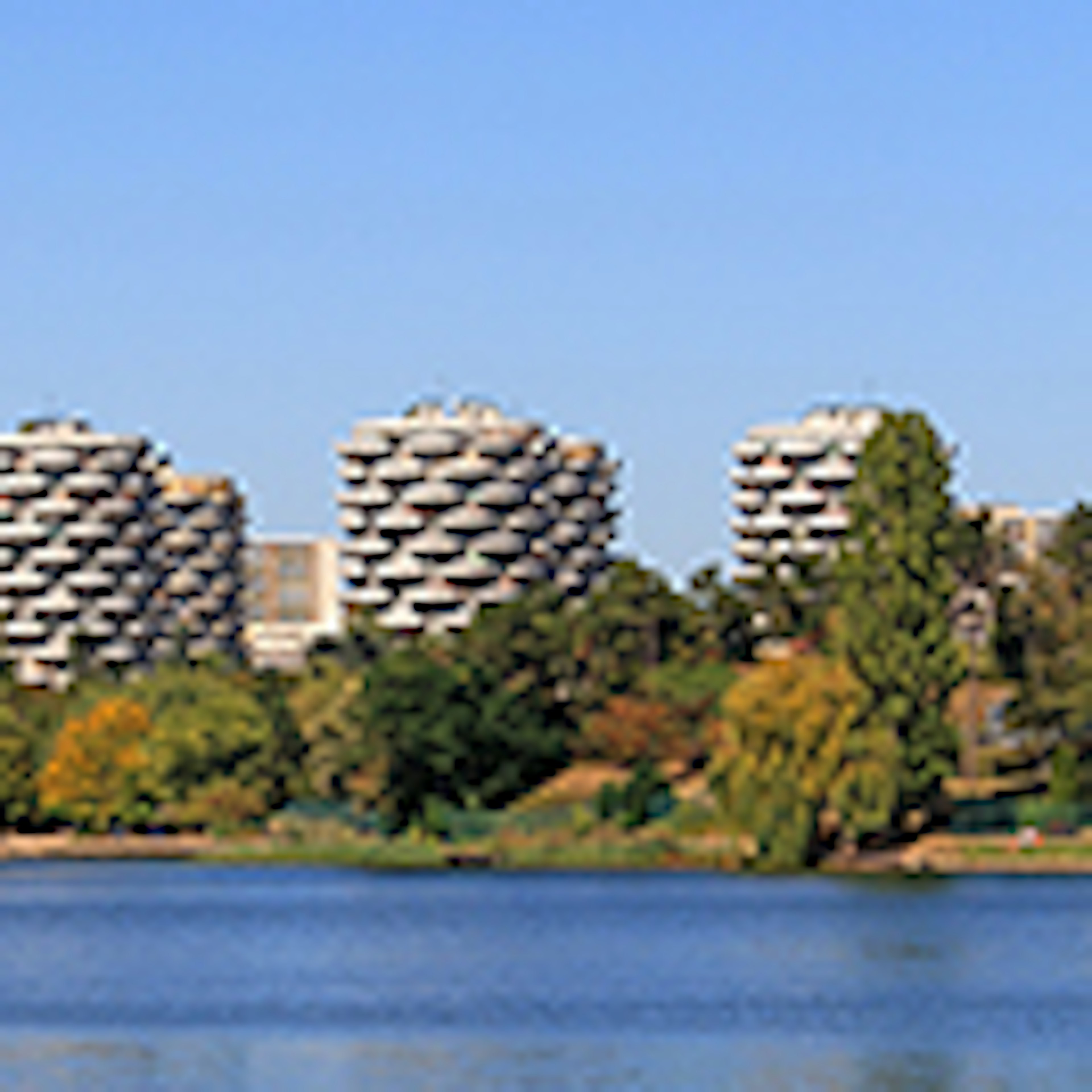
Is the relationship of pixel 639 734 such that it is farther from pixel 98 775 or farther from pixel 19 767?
pixel 19 767

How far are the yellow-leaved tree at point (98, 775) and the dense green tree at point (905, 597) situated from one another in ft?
179

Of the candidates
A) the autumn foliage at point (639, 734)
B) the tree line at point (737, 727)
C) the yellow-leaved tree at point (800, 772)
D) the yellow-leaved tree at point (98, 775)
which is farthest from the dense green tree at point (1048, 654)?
the yellow-leaved tree at point (98, 775)

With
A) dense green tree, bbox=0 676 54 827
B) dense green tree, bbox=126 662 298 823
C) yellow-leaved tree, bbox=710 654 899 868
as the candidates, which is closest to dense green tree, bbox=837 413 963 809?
yellow-leaved tree, bbox=710 654 899 868

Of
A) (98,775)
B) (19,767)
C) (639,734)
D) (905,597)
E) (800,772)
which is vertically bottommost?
(800,772)

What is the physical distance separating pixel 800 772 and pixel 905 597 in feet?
39.2

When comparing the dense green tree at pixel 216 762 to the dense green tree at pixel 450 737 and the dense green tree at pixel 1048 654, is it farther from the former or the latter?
the dense green tree at pixel 1048 654

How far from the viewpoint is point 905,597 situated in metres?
153

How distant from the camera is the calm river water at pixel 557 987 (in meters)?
67.2

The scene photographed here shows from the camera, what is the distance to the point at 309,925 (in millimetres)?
122062

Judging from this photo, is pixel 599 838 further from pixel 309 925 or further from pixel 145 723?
pixel 309 925

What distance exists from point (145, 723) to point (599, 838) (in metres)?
37.3

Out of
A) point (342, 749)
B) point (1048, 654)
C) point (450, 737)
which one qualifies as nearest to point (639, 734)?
point (450, 737)

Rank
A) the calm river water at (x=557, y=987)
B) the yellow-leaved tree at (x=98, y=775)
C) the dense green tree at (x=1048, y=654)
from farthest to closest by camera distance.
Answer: the yellow-leaved tree at (x=98, y=775)
the dense green tree at (x=1048, y=654)
the calm river water at (x=557, y=987)

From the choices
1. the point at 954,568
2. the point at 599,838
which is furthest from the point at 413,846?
the point at 954,568
